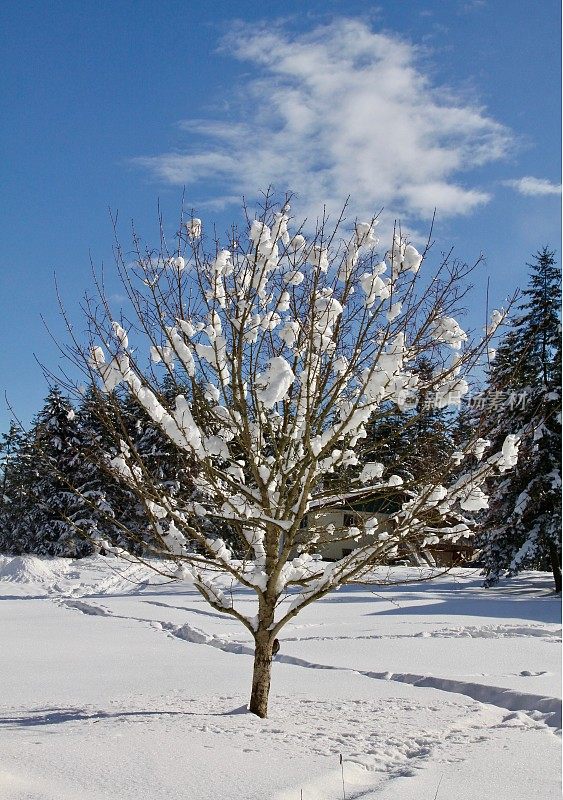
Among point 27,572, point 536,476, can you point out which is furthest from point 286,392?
point 27,572

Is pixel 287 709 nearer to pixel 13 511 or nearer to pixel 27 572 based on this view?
pixel 27 572

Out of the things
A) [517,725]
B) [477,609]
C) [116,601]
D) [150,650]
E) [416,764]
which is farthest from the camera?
[116,601]

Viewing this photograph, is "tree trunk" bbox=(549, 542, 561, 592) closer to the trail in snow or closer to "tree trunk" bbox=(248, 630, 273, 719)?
the trail in snow

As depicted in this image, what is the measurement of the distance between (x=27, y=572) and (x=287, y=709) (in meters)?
19.2

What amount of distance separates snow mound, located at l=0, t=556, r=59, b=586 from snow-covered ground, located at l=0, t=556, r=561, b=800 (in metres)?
7.36

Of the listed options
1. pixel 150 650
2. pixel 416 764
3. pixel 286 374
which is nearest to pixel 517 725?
pixel 416 764

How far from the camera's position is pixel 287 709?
24.1 feet

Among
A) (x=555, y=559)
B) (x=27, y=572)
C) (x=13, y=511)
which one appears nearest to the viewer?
(x=555, y=559)

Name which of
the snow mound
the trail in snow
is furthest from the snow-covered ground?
the snow mound

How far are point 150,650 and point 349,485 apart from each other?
6.28 metres

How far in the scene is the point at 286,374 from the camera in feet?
18.6

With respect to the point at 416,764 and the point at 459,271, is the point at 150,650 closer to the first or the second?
the point at 416,764

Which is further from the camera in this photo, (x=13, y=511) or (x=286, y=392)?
(x=13, y=511)

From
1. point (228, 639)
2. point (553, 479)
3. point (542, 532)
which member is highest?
point (553, 479)
